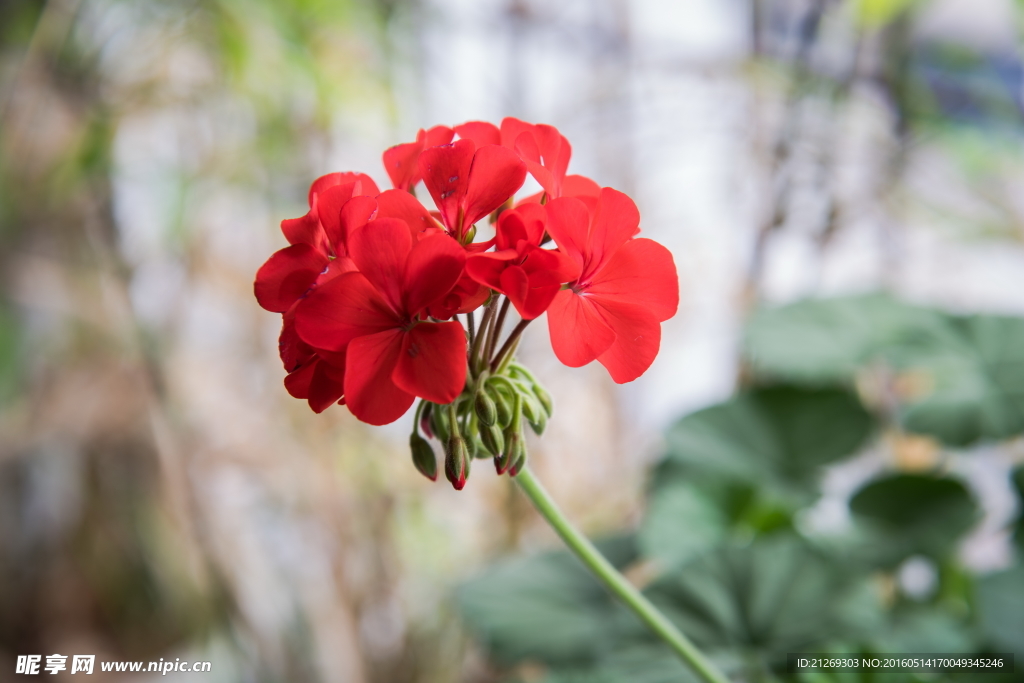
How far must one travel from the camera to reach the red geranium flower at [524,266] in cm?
28

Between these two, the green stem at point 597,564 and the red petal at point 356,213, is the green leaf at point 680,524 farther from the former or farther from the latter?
the red petal at point 356,213

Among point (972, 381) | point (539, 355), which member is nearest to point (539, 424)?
point (972, 381)

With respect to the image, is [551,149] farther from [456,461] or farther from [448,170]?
[456,461]

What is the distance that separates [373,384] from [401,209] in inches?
3.3

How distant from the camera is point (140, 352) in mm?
958

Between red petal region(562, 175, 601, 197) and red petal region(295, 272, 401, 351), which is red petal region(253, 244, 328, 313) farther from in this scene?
red petal region(562, 175, 601, 197)

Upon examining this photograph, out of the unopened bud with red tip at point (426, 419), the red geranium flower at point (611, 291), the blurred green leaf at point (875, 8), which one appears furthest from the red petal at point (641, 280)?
the blurred green leaf at point (875, 8)

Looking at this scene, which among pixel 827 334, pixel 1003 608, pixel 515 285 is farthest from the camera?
pixel 827 334

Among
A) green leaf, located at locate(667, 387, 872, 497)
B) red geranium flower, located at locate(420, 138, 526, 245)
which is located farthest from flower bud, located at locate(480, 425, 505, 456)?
green leaf, located at locate(667, 387, 872, 497)

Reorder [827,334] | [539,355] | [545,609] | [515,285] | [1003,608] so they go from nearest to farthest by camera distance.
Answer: [515,285] < [1003,608] < [545,609] < [827,334] < [539,355]

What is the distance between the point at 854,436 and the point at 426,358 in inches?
26.2

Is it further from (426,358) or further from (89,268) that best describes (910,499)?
(89,268)

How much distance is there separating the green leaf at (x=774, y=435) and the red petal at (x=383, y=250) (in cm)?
55

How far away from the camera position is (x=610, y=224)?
31cm
